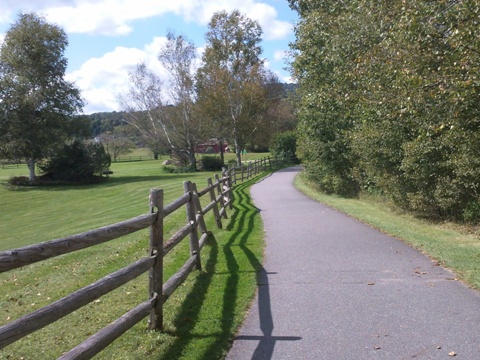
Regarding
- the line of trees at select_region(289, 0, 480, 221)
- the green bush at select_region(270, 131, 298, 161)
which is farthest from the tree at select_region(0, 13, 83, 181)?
the line of trees at select_region(289, 0, 480, 221)

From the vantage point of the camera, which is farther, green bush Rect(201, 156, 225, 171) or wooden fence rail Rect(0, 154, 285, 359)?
green bush Rect(201, 156, 225, 171)

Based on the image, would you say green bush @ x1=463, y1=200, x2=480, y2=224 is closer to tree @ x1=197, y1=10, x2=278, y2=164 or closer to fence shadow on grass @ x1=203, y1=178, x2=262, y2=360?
fence shadow on grass @ x1=203, y1=178, x2=262, y2=360

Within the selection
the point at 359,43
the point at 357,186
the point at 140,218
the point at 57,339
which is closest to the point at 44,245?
the point at 140,218

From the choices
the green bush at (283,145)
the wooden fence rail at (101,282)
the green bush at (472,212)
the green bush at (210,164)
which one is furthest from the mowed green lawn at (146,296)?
the green bush at (210,164)

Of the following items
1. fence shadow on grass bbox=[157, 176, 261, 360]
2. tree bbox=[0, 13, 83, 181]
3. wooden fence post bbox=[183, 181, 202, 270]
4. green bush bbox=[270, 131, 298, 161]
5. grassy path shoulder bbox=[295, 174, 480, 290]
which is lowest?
grassy path shoulder bbox=[295, 174, 480, 290]

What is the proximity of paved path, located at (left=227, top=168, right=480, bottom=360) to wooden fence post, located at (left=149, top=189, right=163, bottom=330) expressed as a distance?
94 centimetres

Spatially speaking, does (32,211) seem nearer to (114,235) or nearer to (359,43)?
(359,43)

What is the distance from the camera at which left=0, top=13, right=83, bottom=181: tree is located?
4569cm

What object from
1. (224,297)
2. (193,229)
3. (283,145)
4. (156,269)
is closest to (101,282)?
(156,269)

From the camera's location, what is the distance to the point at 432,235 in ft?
38.9

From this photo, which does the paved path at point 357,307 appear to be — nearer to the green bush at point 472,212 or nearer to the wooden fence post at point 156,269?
the wooden fence post at point 156,269

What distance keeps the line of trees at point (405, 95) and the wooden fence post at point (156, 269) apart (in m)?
5.11

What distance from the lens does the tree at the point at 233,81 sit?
5244cm

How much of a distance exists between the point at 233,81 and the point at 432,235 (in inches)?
1672
